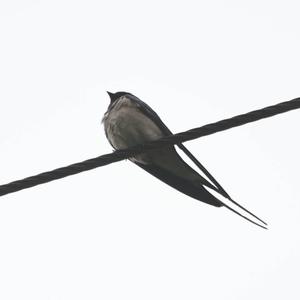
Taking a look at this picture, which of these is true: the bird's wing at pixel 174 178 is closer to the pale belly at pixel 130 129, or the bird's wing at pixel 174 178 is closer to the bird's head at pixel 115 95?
the pale belly at pixel 130 129

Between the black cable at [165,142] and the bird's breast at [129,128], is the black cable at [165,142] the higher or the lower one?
the lower one

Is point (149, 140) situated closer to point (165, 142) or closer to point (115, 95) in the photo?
point (115, 95)

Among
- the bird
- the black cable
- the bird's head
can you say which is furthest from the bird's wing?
the black cable

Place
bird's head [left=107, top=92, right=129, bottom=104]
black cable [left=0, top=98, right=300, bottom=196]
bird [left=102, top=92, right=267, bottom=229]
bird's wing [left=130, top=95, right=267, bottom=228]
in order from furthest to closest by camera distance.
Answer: bird's head [left=107, top=92, right=129, bottom=104]
bird [left=102, top=92, right=267, bottom=229]
bird's wing [left=130, top=95, right=267, bottom=228]
black cable [left=0, top=98, right=300, bottom=196]

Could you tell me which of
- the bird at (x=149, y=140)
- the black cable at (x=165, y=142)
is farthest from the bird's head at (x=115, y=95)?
the black cable at (x=165, y=142)

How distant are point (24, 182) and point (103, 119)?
1852 mm

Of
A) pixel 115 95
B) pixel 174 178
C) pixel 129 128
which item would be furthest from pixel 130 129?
pixel 115 95

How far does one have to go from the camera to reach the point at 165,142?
3.48 metres

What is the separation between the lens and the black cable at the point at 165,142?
3.13 meters

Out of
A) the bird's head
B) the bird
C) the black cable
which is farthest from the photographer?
the bird's head

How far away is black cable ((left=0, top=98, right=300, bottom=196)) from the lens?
3.13 metres

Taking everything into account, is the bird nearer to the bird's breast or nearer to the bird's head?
the bird's breast

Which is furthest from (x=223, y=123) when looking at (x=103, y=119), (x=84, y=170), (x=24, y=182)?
(x=103, y=119)

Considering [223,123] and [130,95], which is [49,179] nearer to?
[223,123]
